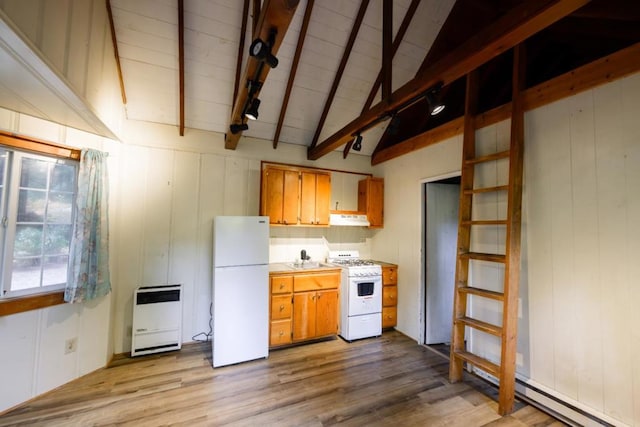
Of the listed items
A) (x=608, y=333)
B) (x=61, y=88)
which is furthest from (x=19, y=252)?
(x=608, y=333)

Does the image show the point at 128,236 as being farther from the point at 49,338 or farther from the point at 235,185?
the point at 235,185

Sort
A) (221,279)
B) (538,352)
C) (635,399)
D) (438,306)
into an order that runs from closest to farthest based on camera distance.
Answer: (635,399) < (538,352) < (221,279) < (438,306)

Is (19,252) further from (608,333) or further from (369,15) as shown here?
(608,333)

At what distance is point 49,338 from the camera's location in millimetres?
2436

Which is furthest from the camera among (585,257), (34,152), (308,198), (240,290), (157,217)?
(308,198)

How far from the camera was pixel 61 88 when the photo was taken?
6.28 ft

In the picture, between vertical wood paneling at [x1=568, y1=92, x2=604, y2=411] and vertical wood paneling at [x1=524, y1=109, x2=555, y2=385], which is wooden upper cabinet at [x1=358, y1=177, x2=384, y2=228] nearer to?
vertical wood paneling at [x1=524, y1=109, x2=555, y2=385]

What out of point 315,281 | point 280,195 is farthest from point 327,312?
point 280,195

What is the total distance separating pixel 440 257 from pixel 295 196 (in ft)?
7.67

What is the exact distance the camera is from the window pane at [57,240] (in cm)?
252

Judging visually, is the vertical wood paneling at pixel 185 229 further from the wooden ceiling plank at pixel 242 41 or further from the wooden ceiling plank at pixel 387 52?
the wooden ceiling plank at pixel 387 52

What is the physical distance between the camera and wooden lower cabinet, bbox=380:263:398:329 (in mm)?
3910

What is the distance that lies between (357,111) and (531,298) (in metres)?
3.17

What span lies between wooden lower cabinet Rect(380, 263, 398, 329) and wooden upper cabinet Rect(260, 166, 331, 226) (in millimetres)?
1212
